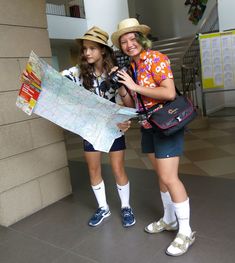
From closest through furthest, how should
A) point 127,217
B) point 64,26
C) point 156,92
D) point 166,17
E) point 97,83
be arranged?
point 156,92
point 97,83
point 127,217
point 64,26
point 166,17

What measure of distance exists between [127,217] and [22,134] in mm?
1117

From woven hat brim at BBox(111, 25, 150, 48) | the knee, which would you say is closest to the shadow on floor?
the knee

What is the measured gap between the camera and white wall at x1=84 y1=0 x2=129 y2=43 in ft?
29.6

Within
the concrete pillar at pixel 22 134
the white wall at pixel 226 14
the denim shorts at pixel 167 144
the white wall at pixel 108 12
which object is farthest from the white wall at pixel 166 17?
the denim shorts at pixel 167 144

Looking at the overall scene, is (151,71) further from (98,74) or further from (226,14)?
(226,14)

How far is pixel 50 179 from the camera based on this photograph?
294 centimetres

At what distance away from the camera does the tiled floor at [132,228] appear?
201 cm

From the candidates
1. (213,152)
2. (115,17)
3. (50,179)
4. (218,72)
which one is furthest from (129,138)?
(115,17)

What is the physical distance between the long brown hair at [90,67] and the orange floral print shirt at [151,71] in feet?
0.92

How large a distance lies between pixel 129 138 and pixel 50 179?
3.00m

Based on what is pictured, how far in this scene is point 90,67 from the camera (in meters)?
2.12

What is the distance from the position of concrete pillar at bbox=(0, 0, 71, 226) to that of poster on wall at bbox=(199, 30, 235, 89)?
4.25 meters

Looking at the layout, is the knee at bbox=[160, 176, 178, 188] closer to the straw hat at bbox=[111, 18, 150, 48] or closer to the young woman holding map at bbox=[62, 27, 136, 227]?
the young woman holding map at bbox=[62, 27, 136, 227]

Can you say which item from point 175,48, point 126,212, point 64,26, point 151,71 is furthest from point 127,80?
point 64,26
